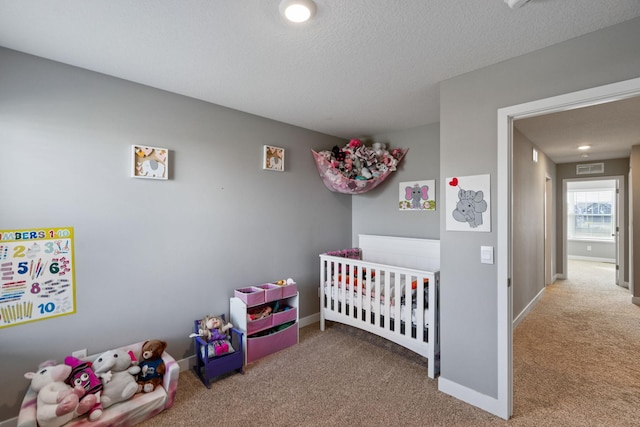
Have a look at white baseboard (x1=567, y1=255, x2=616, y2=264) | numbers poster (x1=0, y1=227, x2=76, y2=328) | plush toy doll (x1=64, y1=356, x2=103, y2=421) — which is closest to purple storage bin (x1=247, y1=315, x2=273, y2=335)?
plush toy doll (x1=64, y1=356, x2=103, y2=421)

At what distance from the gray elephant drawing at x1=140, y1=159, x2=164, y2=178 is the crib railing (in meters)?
1.83

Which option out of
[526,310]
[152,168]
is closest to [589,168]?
[526,310]

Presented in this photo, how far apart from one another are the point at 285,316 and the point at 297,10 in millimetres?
2453

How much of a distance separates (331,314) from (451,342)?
1.35 meters

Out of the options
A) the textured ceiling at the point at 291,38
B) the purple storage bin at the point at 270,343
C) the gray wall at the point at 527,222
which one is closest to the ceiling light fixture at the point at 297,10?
the textured ceiling at the point at 291,38

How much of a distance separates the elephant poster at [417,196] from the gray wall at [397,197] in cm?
4

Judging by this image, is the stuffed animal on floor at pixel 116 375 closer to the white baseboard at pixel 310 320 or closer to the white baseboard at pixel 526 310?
the white baseboard at pixel 310 320

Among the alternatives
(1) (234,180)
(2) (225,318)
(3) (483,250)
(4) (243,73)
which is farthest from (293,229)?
(3) (483,250)

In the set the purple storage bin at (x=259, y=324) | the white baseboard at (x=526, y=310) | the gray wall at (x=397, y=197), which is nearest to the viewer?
the purple storage bin at (x=259, y=324)

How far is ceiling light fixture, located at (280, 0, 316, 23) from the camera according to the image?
1.34 m

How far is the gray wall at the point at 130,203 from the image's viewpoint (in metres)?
1.80

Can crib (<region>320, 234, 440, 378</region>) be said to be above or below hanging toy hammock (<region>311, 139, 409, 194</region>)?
below

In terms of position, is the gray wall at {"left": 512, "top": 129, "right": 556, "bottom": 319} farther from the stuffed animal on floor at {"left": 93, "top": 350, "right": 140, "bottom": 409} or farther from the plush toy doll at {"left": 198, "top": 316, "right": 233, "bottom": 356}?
the stuffed animal on floor at {"left": 93, "top": 350, "right": 140, "bottom": 409}

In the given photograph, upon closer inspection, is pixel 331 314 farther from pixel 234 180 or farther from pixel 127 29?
pixel 127 29
